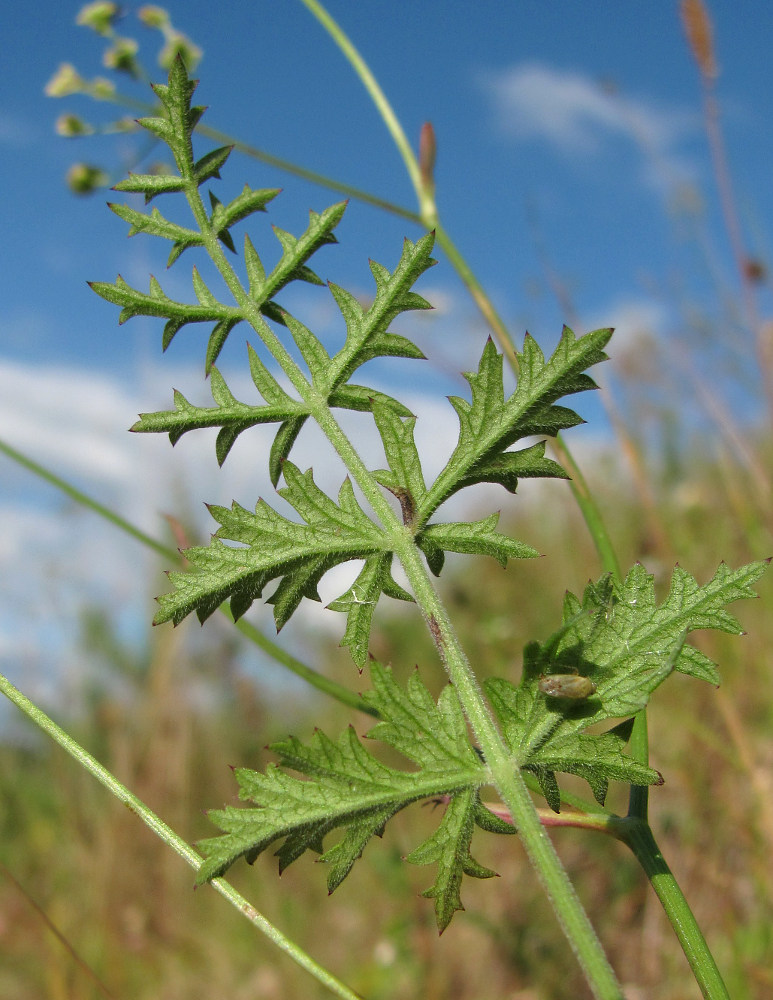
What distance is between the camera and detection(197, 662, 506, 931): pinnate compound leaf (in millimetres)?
729

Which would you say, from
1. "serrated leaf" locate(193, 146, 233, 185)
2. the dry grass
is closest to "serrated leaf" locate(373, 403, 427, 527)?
"serrated leaf" locate(193, 146, 233, 185)

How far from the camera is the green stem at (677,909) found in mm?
721

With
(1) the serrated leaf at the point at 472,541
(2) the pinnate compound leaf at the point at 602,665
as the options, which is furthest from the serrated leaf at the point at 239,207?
(2) the pinnate compound leaf at the point at 602,665

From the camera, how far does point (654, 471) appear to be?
585cm

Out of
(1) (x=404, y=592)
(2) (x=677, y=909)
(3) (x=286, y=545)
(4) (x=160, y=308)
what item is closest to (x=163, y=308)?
(4) (x=160, y=308)

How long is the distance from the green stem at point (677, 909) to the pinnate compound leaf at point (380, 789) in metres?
0.13

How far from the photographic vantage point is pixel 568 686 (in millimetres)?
721

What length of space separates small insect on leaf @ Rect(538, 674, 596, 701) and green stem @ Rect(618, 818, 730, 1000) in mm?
146

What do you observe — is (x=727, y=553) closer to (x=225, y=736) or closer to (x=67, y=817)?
(x=225, y=736)

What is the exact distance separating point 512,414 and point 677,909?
477 millimetres

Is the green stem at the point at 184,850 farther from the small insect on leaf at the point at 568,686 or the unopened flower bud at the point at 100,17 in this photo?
the unopened flower bud at the point at 100,17

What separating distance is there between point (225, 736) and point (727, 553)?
3.00 metres

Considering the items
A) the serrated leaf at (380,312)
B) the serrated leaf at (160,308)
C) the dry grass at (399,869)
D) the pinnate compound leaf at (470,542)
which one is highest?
the serrated leaf at (380,312)

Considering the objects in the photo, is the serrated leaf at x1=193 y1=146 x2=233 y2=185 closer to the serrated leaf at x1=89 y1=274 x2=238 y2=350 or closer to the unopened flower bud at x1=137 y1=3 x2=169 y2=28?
the serrated leaf at x1=89 y1=274 x2=238 y2=350
